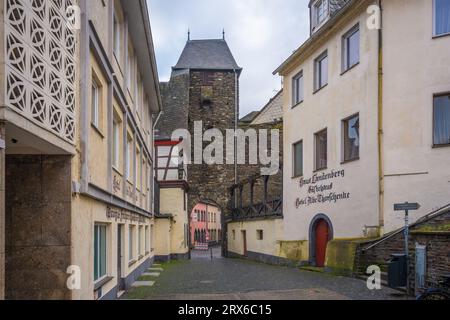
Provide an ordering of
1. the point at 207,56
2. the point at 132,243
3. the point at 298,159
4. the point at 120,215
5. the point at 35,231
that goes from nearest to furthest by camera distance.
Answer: the point at 35,231 → the point at 120,215 → the point at 132,243 → the point at 298,159 → the point at 207,56

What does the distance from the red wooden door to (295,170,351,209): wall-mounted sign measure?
86 cm

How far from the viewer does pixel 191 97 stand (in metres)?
40.0

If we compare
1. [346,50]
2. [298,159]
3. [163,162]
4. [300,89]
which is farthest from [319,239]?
[163,162]

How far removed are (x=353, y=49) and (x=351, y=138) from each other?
2.93 metres

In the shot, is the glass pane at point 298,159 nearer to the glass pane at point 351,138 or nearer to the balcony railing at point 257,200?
the balcony railing at point 257,200

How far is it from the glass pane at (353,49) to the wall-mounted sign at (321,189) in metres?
3.61

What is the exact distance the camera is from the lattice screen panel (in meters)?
5.43

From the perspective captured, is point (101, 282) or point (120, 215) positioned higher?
point (120, 215)

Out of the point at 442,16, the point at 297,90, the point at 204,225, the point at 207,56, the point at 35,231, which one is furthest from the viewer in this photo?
the point at 204,225

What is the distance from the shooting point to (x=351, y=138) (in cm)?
1753

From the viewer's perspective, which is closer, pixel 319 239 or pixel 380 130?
pixel 380 130

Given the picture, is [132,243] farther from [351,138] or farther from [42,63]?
[42,63]

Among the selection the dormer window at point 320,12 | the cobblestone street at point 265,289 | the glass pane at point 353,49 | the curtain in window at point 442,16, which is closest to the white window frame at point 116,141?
the cobblestone street at point 265,289

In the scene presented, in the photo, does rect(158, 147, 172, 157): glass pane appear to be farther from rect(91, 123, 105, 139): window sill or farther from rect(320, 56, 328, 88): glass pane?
rect(91, 123, 105, 139): window sill
